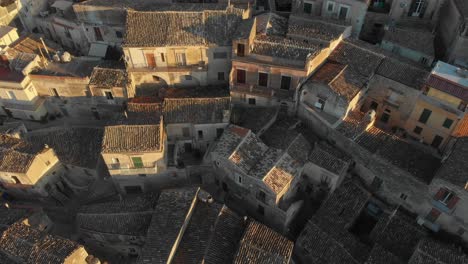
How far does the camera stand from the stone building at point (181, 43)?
4672 cm

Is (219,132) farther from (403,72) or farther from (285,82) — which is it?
(403,72)

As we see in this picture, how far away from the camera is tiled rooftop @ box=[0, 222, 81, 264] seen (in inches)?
1375

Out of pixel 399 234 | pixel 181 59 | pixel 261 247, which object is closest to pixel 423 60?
pixel 399 234

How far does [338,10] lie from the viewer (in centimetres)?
5116

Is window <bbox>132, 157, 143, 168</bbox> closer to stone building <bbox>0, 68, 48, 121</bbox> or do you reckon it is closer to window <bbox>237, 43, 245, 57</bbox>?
window <bbox>237, 43, 245, 57</bbox>

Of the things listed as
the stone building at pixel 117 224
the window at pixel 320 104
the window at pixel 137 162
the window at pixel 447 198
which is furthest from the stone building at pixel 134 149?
the window at pixel 447 198

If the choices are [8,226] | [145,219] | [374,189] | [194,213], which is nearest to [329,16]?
[374,189]

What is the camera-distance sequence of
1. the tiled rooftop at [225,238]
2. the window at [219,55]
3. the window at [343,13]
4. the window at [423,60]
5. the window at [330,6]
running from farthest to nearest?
1. the window at [330,6]
2. the window at [343,13]
3. the window at [423,60]
4. the window at [219,55]
5. the tiled rooftop at [225,238]

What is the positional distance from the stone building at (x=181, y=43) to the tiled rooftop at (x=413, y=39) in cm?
1933

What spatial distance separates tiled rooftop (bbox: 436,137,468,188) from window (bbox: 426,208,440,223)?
4.37 metres

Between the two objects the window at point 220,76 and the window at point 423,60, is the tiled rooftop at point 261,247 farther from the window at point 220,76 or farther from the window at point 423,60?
the window at point 423,60

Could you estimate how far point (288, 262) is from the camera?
3516cm

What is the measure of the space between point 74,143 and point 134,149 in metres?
10.3

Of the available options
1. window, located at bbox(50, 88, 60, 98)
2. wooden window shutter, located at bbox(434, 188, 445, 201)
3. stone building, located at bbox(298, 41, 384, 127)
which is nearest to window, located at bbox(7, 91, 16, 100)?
window, located at bbox(50, 88, 60, 98)
